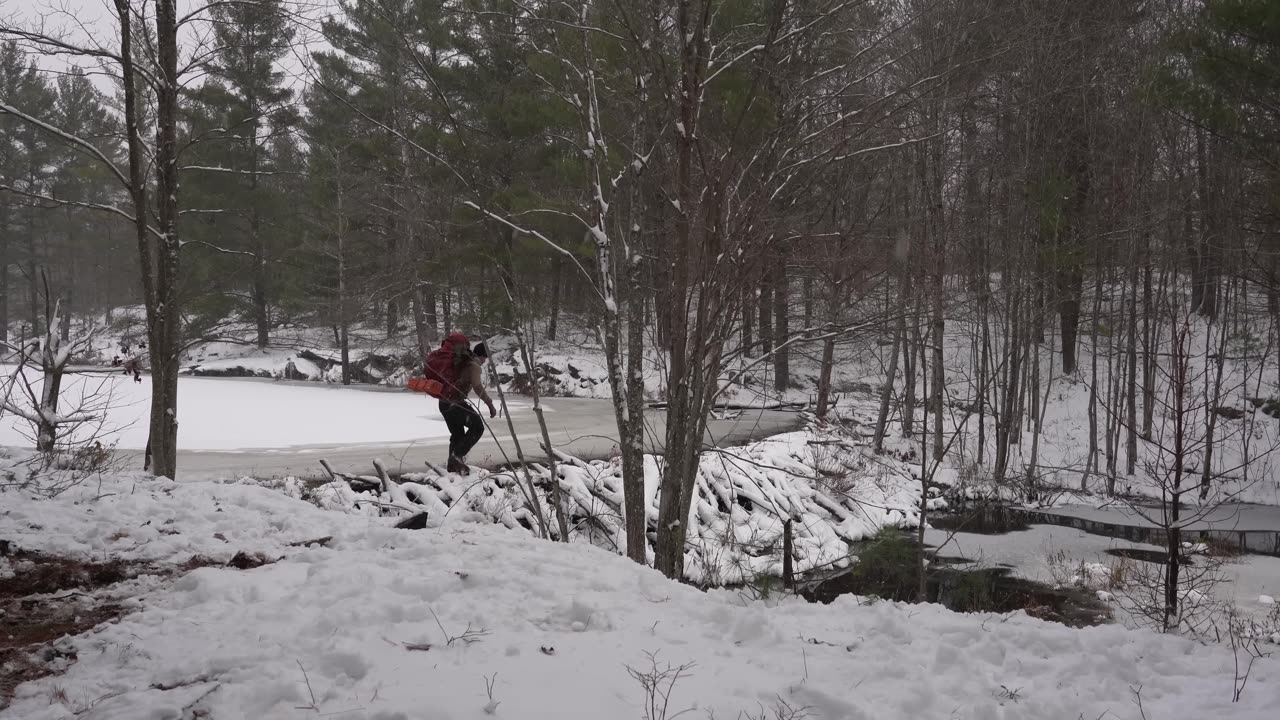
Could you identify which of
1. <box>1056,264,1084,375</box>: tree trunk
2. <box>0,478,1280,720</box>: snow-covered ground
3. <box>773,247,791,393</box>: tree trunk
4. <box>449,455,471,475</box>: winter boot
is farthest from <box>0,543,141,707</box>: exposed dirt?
<box>1056,264,1084,375</box>: tree trunk

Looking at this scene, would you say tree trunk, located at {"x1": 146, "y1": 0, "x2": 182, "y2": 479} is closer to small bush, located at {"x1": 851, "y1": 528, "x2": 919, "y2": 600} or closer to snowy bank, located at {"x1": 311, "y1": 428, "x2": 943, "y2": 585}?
snowy bank, located at {"x1": 311, "y1": 428, "x2": 943, "y2": 585}

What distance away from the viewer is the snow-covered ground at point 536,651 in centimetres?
311

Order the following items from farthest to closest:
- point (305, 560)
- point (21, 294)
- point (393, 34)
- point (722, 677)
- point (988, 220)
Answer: point (21, 294) → point (988, 220) → point (393, 34) → point (305, 560) → point (722, 677)

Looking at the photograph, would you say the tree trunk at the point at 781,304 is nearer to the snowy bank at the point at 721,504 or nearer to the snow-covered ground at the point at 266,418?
the snowy bank at the point at 721,504

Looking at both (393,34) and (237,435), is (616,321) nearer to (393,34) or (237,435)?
(393,34)

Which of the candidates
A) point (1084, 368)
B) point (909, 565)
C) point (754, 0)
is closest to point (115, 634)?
point (909, 565)

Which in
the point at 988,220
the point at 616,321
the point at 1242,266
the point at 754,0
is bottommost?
the point at 616,321

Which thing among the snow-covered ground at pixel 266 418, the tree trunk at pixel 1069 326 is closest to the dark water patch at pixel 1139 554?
the tree trunk at pixel 1069 326

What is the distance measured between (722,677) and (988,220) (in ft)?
50.3

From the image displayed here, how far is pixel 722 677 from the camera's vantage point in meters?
3.53

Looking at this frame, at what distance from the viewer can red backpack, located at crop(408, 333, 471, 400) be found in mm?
→ 8352

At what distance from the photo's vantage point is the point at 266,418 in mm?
15273

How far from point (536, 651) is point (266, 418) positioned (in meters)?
13.5

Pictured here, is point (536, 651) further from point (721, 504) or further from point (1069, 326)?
point (1069, 326)
